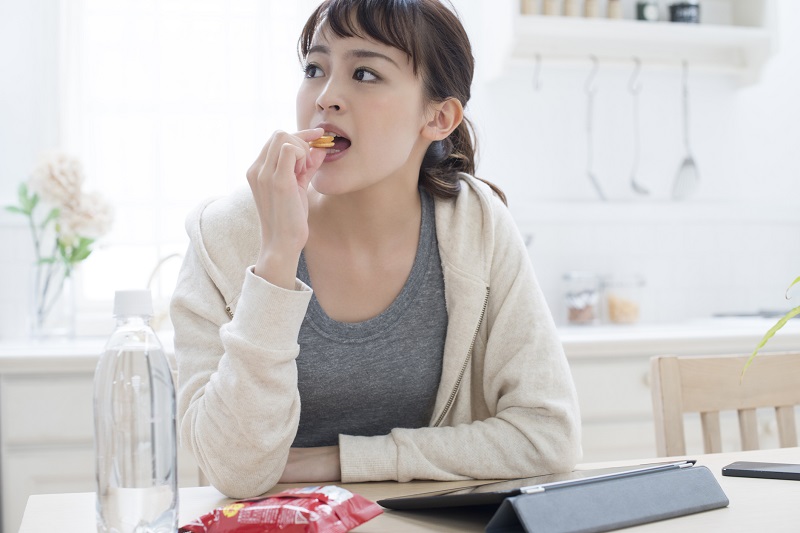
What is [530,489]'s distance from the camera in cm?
79

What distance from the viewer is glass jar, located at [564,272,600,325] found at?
116 inches

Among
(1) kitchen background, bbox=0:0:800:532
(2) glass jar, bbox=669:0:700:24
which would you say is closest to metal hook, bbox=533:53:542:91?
(1) kitchen background, bbox=0:0:800:532

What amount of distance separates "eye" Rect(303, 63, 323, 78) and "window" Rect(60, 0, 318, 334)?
166 centimetres

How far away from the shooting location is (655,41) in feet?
10.2

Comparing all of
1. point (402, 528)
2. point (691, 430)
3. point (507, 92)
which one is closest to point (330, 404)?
point (402, 528)

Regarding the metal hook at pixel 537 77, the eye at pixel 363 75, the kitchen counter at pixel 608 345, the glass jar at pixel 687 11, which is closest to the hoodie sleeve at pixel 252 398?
the eye at pixel 363 75

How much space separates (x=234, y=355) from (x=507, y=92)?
87.0 inches

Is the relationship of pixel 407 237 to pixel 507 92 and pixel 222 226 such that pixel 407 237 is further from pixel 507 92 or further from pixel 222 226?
pixel 507 92

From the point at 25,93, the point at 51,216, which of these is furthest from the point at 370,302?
the point at 25,93

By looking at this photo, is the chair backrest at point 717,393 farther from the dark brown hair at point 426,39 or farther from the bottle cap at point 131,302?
the bottle cap at point 131,302

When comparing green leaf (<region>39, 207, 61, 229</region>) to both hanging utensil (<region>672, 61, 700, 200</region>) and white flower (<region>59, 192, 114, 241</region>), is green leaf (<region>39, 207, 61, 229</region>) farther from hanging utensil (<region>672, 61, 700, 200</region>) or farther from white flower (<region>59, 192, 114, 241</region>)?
hanging utensil (<region>672, 61, 700, 200</region>)

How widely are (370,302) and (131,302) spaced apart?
68 centimetres

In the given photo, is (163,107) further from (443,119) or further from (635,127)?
(443,119)

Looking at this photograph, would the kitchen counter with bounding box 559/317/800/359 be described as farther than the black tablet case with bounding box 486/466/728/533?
Yes
